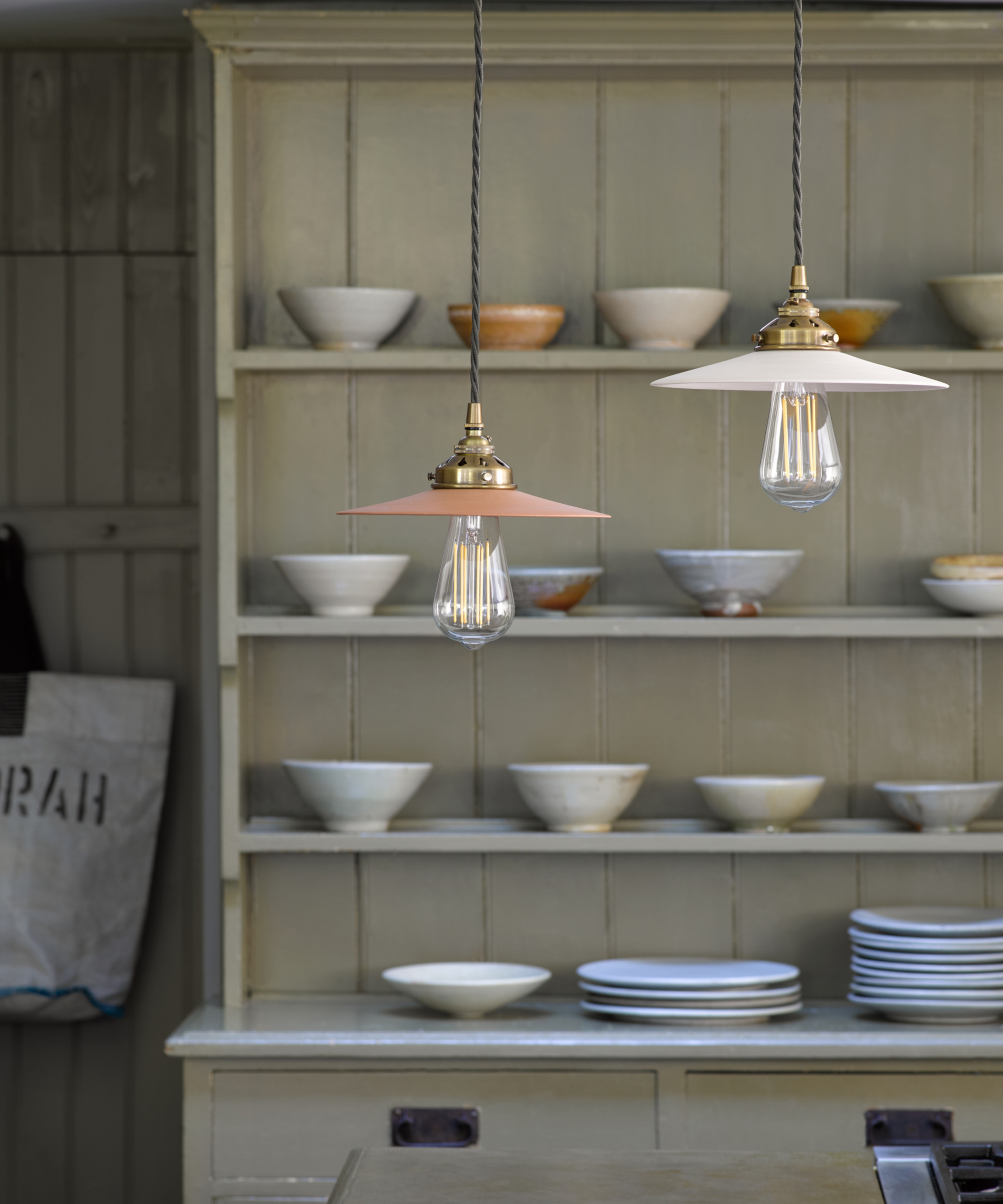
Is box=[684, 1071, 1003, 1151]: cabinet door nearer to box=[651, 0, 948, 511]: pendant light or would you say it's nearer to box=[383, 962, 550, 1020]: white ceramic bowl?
box=[383, 962, 550, 1020]: white ceramic bowl

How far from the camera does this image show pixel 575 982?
269 cm

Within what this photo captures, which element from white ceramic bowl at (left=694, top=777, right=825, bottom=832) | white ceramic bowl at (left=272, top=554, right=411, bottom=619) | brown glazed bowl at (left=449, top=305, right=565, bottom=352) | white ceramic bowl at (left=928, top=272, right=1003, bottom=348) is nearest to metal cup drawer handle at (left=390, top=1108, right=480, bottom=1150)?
white ceramic bowl at (left=694, top=777, right=825, bottom=832)

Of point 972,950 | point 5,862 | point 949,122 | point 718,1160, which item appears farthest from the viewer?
point 5,862

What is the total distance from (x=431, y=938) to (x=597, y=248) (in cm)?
130

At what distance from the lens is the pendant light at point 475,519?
132cm

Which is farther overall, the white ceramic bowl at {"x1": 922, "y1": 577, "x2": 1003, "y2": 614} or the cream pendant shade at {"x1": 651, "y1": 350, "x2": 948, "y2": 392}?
the white ceramic bowl at {"x1": 922, "y1": 577, "x2": 1003, "y2": 614}

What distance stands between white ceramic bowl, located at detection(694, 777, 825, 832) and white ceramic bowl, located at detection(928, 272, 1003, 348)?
0.83 m

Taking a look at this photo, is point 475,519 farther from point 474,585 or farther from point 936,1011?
point 936,1011

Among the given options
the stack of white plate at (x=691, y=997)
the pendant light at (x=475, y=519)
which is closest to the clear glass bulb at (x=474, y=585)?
the pendant light at (x=475, y=519)

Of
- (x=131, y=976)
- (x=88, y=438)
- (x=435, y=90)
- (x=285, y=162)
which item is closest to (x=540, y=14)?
(x=435, y=90)

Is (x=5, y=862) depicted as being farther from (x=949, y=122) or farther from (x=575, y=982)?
(x=949, y=122)

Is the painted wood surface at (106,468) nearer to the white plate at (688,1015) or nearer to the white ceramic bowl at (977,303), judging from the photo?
the white plate at (688,1015)

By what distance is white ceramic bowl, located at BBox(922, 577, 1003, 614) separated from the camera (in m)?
2.51

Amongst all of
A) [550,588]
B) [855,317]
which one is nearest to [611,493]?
[550,588]
